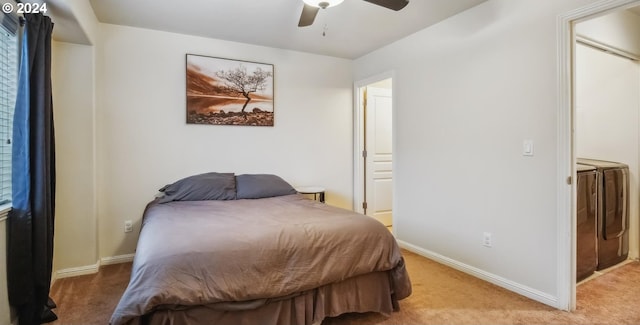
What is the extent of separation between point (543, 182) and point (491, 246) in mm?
677

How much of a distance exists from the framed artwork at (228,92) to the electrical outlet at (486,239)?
245 cm

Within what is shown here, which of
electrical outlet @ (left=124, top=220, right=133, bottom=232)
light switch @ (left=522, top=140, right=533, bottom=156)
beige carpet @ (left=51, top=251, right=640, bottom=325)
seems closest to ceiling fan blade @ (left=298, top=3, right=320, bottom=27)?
light switch @ (left=522, top=140, right=533, bottom=156)

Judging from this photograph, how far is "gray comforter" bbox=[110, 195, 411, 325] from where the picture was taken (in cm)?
152

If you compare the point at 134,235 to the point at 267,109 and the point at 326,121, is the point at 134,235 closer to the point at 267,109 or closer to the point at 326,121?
the point at 267,109

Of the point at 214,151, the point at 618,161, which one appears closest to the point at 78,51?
the point at 214,151

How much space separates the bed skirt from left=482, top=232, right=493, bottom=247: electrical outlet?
108cm

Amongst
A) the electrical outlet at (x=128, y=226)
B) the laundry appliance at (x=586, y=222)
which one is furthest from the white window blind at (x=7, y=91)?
the laundry appliance at (x=586, y=222)

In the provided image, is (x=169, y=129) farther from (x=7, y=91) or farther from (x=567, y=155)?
(x=567, y=155)

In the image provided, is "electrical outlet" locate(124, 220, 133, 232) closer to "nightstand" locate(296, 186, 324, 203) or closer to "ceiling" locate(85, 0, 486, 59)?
"nightstand" locate(296, 186, 324, 203)

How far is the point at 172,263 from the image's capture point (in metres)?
1.56

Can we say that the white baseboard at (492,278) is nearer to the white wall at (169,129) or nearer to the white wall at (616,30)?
the white wall at (169,129)

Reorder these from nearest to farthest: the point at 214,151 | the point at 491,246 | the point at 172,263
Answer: the point at 172,263 → the point at 491,246 → the point at 214,151

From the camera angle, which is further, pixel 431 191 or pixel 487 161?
pixel 431 191

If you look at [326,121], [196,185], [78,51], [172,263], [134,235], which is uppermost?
[78,51]
